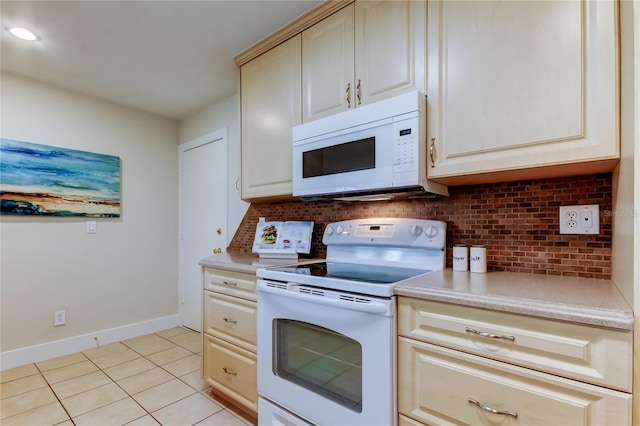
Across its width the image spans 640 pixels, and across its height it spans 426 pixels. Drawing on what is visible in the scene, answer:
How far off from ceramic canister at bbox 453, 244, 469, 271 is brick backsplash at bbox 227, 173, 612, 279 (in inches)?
4.1

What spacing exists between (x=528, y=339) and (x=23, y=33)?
2944mm

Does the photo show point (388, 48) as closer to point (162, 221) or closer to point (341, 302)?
point (341, 302)

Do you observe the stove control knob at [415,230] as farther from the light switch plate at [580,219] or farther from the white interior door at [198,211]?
the white interior door at [198,211]

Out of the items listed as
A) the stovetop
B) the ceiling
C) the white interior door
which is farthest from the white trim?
the stovetop

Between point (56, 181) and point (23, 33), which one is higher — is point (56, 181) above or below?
below

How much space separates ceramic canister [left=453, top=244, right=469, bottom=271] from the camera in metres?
1.38

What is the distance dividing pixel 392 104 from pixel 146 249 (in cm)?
289

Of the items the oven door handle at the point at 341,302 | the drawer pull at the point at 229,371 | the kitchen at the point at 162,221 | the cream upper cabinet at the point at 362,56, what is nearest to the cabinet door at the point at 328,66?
the cream upper cabinet at the point at 362,56

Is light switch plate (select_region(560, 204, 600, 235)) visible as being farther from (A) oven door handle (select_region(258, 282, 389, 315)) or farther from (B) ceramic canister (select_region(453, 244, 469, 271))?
(A) oven door handle (select_region(258, 282, 389, 315))

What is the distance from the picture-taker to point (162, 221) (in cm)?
327

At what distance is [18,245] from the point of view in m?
2.39

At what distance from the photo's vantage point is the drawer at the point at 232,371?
1.62m

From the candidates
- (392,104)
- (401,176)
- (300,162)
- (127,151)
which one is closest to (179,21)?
(300,162)

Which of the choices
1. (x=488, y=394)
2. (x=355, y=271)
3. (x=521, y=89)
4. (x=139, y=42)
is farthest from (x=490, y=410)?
(x=139, y=42)
